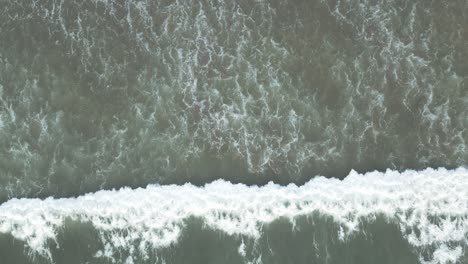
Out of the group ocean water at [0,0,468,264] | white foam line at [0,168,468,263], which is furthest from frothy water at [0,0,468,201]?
white foam line at [0,168,468,263]

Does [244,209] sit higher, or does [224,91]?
[224,91]

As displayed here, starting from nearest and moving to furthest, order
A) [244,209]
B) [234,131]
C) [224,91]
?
1. [244,209]
2. [234,131]
3. [224,91]

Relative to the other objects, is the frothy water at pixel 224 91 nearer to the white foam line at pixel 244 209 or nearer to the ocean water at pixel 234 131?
the ocean water at pixel 234 131

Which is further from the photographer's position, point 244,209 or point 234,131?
point 234,131

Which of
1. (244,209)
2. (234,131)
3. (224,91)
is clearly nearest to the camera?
(244,209)

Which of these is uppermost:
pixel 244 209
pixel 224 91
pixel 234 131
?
pixel 224 91

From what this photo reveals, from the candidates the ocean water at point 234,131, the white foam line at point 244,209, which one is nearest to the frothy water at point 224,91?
the ocean water at point 234,131

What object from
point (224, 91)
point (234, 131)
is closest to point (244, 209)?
point (234, 131)

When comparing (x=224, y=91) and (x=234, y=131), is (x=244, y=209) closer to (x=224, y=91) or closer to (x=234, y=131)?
(x=234, y=131)

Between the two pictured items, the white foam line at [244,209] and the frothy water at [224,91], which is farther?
the frothy water at [224,91]
